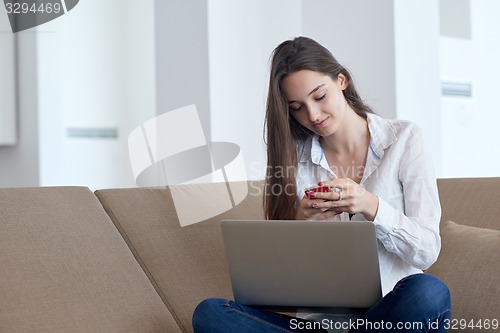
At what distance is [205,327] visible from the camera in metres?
1.72

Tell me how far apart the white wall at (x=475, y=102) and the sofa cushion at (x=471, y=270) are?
2826mm

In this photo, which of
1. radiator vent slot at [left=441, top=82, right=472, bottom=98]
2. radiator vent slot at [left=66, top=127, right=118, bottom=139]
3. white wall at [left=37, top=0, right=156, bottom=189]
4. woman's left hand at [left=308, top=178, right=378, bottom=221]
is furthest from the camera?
radiator vent slot at [left=441, top=82, right=472, bottom=98]

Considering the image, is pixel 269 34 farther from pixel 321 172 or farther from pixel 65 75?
pixel 321 172

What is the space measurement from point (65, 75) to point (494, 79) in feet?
9.63

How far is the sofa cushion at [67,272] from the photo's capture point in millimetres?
1678

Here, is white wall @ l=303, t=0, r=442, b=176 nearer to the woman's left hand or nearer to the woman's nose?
the woman's nose


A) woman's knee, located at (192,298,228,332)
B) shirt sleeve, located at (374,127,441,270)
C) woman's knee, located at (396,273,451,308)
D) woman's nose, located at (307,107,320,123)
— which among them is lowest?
woman's knee, located at (192,298,228,332)

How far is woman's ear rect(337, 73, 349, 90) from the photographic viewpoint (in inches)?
78.6

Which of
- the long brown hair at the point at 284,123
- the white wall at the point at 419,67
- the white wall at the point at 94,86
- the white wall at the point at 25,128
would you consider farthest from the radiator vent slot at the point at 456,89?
the long brown hair at the point at 284,123

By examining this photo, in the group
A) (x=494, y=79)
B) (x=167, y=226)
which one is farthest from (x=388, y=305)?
(x=494, y=79)

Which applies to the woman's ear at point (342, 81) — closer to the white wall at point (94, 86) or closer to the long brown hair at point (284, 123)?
the long brown hair at point (284, 123)

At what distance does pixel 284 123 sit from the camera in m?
1.96

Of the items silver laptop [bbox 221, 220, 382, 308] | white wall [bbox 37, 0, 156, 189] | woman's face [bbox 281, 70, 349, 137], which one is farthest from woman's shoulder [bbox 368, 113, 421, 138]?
white wall [bbox 37, 0, 156, 189]

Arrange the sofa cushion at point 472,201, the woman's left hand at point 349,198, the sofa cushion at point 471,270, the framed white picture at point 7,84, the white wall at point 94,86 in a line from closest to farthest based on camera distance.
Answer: the woman's left hand at point 349,198
the sofa cushion at point 471,270
the sofa cushion at point 472,201
the framed white picture at point 7,84
the white wall at point 94,86
